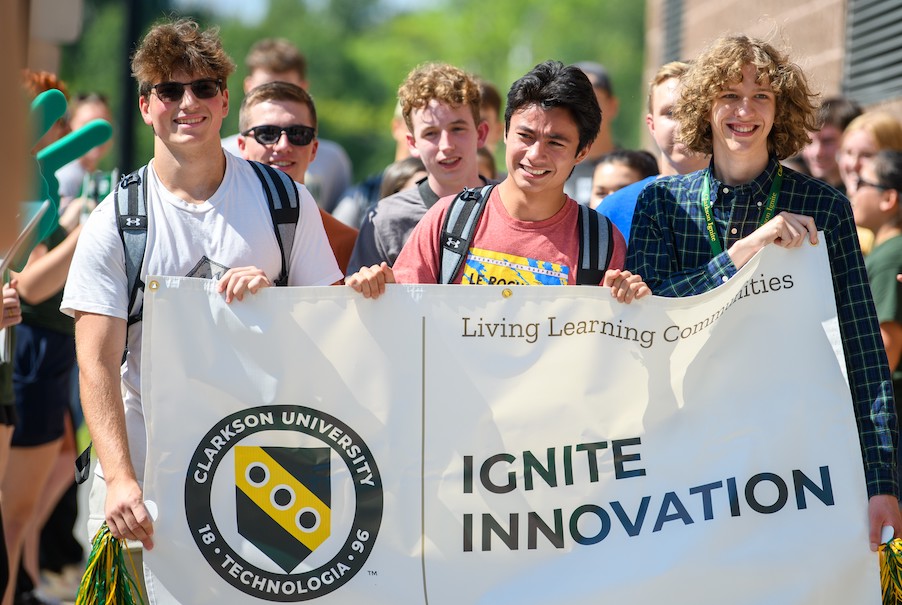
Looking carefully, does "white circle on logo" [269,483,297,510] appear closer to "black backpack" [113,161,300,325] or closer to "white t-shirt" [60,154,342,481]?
"white t-shirt" [60,154,342,481]

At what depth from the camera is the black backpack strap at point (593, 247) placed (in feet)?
11.9

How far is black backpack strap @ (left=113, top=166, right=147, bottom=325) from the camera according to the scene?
349cm

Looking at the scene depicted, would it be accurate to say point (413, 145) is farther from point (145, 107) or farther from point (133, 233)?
point (133, 233)

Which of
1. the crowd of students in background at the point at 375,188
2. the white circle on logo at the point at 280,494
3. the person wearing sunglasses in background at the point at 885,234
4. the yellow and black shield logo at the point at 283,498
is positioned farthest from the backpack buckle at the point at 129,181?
the person wearing sunglasses in background at the point at 885,234

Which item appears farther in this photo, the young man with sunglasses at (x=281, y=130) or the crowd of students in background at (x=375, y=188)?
the young man with sunglasses at (x=281, y=130)

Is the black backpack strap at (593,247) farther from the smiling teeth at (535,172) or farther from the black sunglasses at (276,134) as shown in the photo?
the black sunglasses at (276,134)

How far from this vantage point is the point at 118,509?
337cm

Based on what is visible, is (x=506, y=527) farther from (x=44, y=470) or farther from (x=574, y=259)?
(x=44, y=470)

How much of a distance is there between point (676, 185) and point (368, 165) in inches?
2187

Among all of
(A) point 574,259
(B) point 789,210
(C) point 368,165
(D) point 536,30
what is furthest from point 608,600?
(D) point 536,30

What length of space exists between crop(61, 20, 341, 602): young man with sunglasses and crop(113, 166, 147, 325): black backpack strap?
2 centimetres

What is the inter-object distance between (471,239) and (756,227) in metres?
A: 0.85

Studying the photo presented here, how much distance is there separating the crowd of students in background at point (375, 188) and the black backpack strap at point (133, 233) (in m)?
0.64

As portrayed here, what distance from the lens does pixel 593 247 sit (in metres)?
3.68
